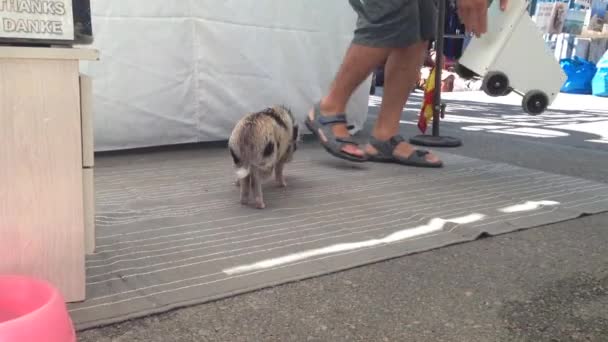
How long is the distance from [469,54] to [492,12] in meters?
0.23

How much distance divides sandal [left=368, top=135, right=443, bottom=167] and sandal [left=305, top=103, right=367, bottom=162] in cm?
12

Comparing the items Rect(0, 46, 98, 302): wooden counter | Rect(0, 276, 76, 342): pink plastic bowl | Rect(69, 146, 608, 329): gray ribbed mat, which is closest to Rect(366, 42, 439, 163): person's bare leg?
Rect(69, 146, 608, 329): gray ribbed mat

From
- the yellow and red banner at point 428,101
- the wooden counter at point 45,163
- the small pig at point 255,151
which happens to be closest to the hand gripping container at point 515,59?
the yellow and red banner at point 428,101

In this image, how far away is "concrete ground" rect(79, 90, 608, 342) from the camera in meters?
1.00

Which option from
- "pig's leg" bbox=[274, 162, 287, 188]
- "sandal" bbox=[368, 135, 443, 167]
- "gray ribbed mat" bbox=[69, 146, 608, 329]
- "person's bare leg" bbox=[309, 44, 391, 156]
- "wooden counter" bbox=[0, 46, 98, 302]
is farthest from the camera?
"sandal" bbox=[368, 135, 443, 167]

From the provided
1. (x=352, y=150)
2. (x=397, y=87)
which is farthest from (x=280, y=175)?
(x=397, y=87)

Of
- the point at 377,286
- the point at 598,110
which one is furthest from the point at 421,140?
the point at 598,110

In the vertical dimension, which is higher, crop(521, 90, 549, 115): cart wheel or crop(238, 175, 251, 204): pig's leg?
crop(521, 90, 549, 115): cart wheel

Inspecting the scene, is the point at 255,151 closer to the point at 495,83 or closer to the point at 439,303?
the point at 439,303

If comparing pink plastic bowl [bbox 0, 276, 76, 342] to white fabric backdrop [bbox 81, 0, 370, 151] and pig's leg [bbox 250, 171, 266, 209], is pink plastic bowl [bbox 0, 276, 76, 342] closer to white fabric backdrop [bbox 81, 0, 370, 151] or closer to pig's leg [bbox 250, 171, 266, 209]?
pig's leg [bbox 250, 171, 266, 209]

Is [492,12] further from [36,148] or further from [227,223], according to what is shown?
[36,148]

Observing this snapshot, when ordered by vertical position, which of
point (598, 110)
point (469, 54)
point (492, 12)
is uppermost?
point (492, 12)

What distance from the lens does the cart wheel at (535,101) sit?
2.85m

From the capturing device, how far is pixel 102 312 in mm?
1020
